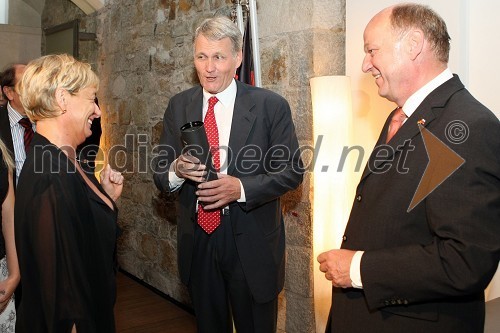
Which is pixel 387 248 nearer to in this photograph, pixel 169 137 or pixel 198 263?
pixel 198 263

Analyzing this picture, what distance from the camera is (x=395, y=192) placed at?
1345 mm

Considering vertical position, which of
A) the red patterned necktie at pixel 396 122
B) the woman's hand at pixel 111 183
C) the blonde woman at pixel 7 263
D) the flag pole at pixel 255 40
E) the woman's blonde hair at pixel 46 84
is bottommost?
the blonde woman at pixel 7 263

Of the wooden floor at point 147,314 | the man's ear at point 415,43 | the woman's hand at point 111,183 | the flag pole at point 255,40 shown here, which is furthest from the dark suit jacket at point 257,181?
the wooden floor at point 147,314

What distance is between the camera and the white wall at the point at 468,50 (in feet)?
7.18

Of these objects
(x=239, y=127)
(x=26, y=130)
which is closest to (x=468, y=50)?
(x=239, y=127)

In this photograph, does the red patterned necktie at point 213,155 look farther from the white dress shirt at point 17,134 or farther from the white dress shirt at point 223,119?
the white dress shirt at point 17,134

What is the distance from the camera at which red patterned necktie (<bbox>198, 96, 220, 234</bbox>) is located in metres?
2.11

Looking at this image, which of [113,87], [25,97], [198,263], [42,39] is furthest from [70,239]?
[42,39]

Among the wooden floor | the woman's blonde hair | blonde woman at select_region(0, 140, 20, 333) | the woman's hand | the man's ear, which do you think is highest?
the man's ear

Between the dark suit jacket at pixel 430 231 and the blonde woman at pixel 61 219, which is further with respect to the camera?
the blonde woman at pixel 61 219

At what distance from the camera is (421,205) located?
130 cm

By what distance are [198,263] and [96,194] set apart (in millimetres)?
717

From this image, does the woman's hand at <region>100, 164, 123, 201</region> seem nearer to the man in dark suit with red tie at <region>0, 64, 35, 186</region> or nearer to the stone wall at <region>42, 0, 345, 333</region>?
the man in dark suit with red tie at <region>0, 64, 35, 186</region>

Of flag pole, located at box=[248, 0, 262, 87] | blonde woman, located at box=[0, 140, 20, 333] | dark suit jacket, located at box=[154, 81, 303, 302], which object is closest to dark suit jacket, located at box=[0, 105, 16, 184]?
blonde woman, located at box=[0, 140, 20, 333]
